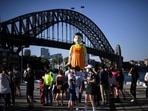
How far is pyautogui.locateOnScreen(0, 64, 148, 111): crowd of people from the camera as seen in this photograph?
36.5ft

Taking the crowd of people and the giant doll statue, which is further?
the crowd of people

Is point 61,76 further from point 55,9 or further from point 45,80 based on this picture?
point 55,9

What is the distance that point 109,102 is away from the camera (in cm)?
1725

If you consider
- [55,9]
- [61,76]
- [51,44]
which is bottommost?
[61,76]

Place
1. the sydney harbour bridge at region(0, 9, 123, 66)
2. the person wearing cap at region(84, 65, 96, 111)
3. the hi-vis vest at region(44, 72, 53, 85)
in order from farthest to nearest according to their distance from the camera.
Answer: the sydney harbour bridge at region(0, 9, 123, 66) < the hi-vis vest at region(44, 72, 53, 85) < the person wearing cap at region(84, 65, 96, 111)

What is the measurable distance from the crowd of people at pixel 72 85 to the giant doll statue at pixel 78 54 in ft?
0.49

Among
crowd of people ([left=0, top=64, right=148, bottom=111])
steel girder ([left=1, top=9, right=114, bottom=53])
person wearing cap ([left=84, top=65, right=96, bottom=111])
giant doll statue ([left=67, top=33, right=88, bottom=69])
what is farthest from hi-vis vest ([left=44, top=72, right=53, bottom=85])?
steel girder ([left=1, top=9, right=114, bottom=53])

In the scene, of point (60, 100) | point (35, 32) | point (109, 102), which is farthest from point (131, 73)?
point (35, 32)

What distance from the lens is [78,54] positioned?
10.5m

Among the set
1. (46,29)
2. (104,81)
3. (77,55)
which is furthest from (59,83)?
(46,29)

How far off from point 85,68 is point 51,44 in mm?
81255

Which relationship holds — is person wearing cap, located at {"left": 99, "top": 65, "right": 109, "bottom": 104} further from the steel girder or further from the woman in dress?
the steel girder

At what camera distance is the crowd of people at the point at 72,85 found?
36.5 feet

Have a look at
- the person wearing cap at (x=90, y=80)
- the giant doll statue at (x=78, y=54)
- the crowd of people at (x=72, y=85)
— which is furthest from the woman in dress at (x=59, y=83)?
the giant doll statue at (x=78, y=54)
